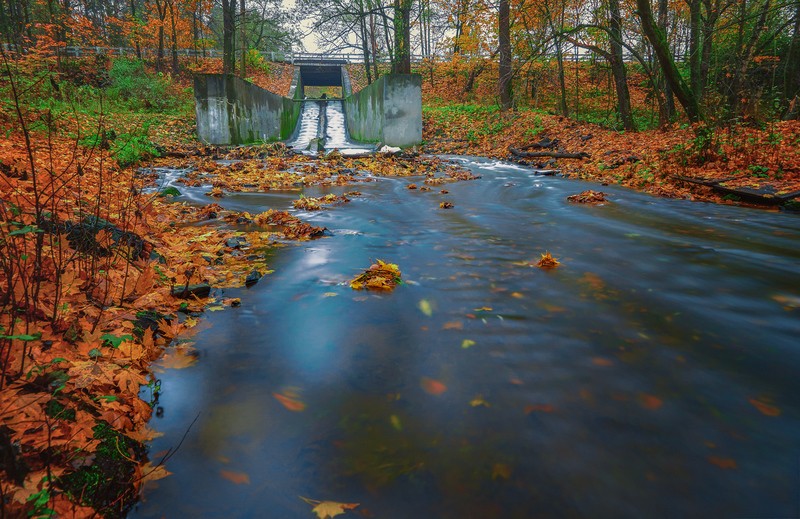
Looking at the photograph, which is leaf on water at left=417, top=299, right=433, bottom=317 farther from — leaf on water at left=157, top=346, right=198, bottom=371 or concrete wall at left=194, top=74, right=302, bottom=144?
concrete wall at left=194, top=74, right=302, bottom=144

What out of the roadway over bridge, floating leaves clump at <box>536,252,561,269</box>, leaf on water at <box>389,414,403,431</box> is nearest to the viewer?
leaf on water at <box>389,414,403,431</box>

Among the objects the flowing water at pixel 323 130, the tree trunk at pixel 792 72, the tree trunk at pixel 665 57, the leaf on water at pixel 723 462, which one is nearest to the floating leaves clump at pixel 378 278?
the leaf on water at pixel 723 462

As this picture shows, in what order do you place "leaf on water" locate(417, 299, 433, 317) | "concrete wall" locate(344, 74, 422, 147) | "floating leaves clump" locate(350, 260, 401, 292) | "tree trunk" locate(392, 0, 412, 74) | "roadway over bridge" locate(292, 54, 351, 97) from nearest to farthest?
"leaf on water" locate(417, 299, 433, 317) → "floating leaves clump" locate(350, 260, 401, 292) → "concrete wall" locate(344, 74, 422, 147) → "tree trunk" locate(392, 0, 412, 74) → "roadway over bridge" locate(292, 54, 351, 97)

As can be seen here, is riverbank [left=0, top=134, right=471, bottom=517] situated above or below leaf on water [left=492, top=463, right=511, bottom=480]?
above

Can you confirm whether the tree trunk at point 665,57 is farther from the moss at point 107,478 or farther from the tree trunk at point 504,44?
the moss at point 107,478

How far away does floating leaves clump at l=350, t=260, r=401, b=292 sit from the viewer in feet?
12.8

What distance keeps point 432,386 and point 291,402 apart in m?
0.75

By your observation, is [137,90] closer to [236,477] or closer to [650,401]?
[236,477]

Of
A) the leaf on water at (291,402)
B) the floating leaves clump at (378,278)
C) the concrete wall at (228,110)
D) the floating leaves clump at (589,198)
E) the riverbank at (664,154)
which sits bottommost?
the leaf on water at (291,402)

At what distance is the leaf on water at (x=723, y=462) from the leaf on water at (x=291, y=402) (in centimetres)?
184

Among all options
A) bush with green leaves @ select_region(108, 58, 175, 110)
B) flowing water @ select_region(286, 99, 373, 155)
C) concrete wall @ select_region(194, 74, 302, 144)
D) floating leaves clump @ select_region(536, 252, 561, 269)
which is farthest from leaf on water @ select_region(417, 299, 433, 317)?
bush with green leaves @ select_region(108, 58, 175, 110)

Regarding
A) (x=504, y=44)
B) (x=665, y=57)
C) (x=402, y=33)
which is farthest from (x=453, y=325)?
(x=504, y=44)

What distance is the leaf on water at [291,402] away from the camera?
2275 millimetres

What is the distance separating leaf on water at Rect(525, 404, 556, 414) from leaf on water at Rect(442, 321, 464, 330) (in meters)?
0.93
